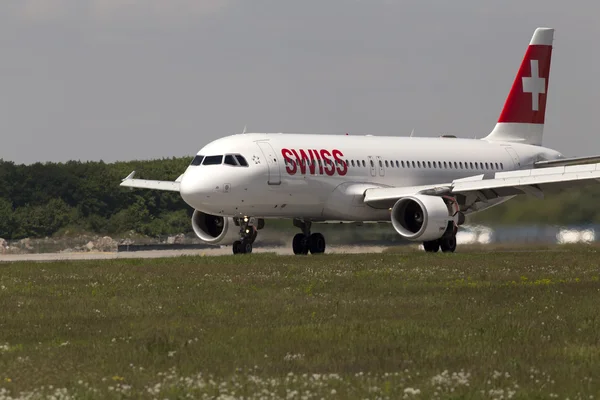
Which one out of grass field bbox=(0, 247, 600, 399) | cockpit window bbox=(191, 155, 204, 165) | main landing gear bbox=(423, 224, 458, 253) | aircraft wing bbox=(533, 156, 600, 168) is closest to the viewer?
grass field bbox=(0, 247, 600, 399)

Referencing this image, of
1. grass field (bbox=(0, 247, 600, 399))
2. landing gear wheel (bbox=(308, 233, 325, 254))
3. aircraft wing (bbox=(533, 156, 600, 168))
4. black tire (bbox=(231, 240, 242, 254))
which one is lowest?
grass field (bbox=(0, 247, 600, 399))

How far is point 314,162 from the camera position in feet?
130

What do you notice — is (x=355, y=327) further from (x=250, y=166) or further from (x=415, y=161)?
(x=415, y=161)

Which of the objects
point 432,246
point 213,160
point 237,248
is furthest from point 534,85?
point 213,160

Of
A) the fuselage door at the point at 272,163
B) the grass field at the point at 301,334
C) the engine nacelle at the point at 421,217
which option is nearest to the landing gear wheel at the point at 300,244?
the engine nacelle at the point at 421,217

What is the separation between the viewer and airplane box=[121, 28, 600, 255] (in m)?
37.7

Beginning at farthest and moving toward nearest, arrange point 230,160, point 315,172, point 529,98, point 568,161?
point 529,98
point 568,161
point 315,172
point 230,160

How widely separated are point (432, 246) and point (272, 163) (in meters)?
6.43

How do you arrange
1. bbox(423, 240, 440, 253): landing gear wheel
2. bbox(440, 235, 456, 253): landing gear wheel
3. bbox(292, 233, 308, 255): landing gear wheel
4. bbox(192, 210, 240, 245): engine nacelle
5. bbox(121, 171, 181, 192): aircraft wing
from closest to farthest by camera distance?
bbox(440, 235, 456, 253): landing gear wheel < bbox(423, 240, 440, 253): landing gear wheel < bbox(192, 210, 240, 245): engine nacelle < bbox(292, 233, 308, 255): landing gear wheel < bbox(121, 171, 181, 192): aircraft wing

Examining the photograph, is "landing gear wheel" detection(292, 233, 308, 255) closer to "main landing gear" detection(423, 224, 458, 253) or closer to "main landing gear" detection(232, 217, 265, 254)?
"main landing gear" detection(232, 217, 265, 254)

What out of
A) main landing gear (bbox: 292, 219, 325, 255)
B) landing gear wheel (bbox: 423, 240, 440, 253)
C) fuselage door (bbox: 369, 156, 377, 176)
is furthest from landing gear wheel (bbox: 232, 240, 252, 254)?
landing gear wheel (bbox: 423, 240, 440, 253)

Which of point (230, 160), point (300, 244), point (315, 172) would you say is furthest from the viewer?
point (300, 244)

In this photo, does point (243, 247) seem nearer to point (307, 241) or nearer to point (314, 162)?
point (314, 162)

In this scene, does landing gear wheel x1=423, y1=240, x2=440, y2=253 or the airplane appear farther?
landing gear wheel x1=423, y1=240, x2=440, y2=253
